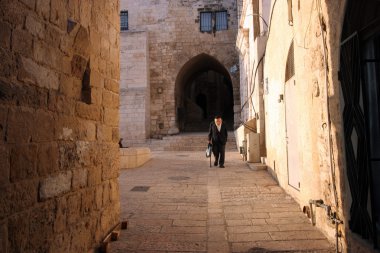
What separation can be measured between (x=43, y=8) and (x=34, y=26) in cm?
21

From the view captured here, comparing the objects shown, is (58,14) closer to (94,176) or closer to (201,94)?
(94,176)

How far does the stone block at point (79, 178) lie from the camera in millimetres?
2787

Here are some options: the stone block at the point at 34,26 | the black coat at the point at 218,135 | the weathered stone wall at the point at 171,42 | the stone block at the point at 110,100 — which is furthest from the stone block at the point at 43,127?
the weathered stone wall at the point at 171,42

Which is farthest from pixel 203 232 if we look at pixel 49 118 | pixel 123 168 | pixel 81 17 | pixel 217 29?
pixel 217 29

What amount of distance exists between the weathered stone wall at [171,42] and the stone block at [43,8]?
16.9 metres

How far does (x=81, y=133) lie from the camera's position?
295 centimetres

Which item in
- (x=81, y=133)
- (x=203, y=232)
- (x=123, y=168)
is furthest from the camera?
(x=123, y=168)

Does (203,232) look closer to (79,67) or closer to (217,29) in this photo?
(79,67)

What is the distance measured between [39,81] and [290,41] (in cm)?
439

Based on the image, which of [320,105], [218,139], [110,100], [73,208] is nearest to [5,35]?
[73,208]

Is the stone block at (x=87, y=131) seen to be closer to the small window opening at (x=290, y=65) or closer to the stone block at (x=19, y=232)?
the stone block at (x=19, y=232)

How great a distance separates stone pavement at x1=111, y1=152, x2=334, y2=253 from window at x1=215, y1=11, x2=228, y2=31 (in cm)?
1465

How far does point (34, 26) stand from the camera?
7.16 feet

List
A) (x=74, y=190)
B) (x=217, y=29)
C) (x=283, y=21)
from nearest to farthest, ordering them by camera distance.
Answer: (x=74, y=190), (x=283, y=21), (x=217, y=29)
